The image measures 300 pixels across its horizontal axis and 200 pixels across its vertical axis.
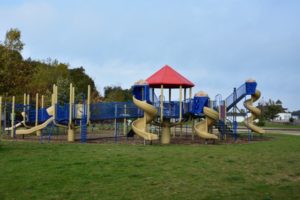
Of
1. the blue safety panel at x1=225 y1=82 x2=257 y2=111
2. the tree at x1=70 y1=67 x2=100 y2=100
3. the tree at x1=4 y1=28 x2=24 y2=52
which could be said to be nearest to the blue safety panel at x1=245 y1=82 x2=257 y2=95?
the blue safety panel at x1=225 y1=82 x2=257 y2=111

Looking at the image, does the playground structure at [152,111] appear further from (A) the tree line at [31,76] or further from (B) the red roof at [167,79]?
(A) the tree line at [31,76]

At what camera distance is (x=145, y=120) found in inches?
912

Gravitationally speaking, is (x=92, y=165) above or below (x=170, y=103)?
below

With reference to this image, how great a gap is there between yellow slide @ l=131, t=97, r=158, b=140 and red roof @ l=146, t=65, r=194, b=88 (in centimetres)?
326

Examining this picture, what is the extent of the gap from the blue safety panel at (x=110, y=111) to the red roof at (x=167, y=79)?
215 centimetres

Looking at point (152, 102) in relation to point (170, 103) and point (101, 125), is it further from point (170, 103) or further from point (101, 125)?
point (101, 125)

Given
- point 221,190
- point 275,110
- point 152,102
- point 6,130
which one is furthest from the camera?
point 275,110

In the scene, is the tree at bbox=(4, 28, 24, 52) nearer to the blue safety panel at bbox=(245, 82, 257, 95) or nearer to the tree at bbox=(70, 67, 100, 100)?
the blue safety panel at bbox=(245, 82, 257, 95)

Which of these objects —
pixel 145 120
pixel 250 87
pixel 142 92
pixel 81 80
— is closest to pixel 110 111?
pixel 142 92

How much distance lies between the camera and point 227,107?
29.3 m

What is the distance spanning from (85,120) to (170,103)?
523 cm

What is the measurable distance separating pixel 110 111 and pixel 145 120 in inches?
143

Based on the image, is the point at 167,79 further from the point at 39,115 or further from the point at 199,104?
the point at 39,115

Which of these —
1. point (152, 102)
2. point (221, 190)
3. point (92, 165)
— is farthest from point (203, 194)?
point (152, 102)
